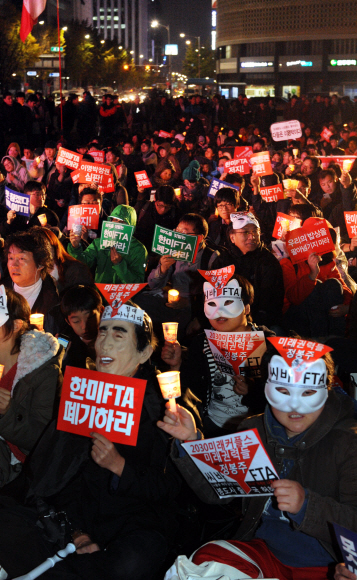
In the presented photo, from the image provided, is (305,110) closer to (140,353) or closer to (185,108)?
(185,108)

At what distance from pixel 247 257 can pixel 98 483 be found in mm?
3062

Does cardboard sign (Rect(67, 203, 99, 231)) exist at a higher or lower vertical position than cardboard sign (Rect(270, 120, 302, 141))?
lower

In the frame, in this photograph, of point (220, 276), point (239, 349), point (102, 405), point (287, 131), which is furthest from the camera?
point (287, 131)

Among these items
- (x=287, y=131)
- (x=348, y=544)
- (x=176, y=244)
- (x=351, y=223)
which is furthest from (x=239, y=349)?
(x=287, y=131)

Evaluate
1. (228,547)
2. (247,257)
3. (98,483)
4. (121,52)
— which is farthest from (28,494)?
(121,52)

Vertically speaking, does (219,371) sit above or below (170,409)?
below

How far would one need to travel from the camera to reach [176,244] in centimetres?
630

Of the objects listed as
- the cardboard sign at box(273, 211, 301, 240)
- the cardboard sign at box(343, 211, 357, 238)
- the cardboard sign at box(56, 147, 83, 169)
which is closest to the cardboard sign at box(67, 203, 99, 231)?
the cardboard sign at box(273, 211, 301, 240)

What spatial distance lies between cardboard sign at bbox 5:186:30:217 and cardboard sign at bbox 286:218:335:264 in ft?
11.8

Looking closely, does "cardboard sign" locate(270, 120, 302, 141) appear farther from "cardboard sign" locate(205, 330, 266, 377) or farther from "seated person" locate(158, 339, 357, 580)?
"seated person" locate(158, 339, 357, 580)

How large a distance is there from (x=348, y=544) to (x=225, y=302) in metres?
2.19

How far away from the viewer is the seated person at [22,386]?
3830 millimetres

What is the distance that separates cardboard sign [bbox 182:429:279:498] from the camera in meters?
2.94

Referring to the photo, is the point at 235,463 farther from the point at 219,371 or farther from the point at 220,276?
the point at 220,276
